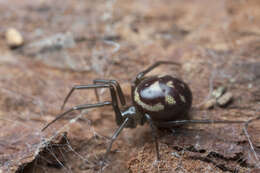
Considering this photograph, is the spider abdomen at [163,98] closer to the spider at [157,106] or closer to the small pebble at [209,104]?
the spider at [157,106]

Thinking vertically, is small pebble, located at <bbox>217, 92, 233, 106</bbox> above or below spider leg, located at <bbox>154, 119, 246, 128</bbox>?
above

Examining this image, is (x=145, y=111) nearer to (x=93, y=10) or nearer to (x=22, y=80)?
(x=22, y=80)

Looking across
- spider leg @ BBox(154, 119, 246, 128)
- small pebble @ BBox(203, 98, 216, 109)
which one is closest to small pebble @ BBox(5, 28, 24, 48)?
spider leg @ BBox(154, 119, 246, 128)

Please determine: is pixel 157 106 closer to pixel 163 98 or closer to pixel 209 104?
pixel 163 98

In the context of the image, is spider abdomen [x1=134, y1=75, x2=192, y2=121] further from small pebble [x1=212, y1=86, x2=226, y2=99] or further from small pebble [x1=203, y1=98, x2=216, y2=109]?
small pebble [x1=212, y1=86, x2=226, y2=99]

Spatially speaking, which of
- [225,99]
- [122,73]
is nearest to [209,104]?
[225,99]

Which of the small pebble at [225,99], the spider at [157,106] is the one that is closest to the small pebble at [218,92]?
the small pebble at [225,99]

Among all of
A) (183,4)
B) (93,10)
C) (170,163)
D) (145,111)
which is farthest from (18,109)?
(183,4)
